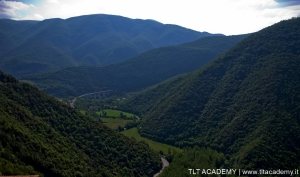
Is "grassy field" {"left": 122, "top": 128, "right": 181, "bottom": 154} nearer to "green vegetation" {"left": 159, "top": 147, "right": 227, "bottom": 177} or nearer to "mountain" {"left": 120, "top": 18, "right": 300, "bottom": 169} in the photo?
"mountain" {"left": 120, "top": 18, "right": 300, "bottom": 169}

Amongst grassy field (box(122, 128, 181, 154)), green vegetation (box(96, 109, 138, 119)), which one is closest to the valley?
grassy field (box(122, 128, 181, 154))

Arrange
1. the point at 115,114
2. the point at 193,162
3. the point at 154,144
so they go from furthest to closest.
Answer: the point at 115,114 → the point at 154,144 → the point at 193,162

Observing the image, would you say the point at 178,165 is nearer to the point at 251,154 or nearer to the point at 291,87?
the point at 251,154

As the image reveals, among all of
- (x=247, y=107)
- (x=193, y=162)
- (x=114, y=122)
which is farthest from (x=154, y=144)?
(x=114, y=122)

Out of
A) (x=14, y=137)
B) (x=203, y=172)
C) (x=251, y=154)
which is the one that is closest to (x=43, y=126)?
(x=14, y=137)

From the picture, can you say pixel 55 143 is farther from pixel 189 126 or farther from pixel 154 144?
pixel 189 126
